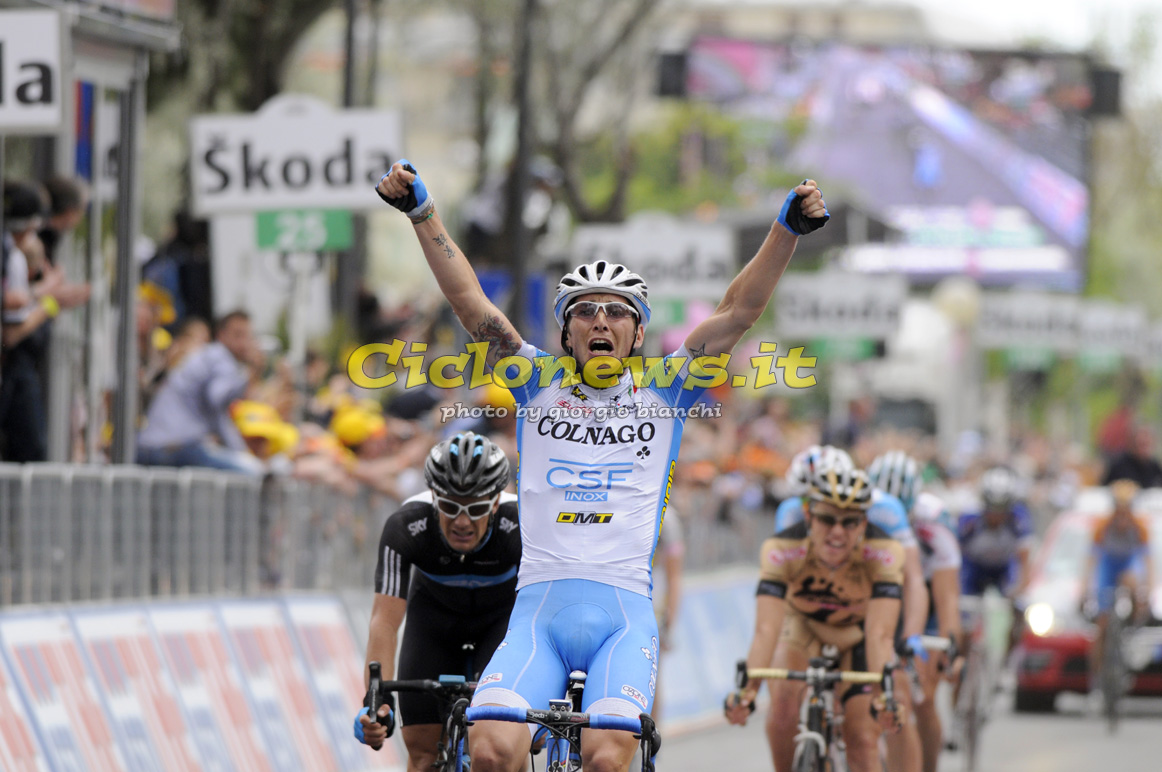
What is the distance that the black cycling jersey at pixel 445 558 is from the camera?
825cm

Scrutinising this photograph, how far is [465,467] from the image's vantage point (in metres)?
7.75

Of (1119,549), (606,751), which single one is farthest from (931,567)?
(1119,549)

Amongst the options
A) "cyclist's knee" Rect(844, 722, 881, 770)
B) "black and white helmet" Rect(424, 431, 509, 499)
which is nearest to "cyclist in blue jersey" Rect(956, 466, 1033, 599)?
"cyclist's knee" Rect(844, 722, 881, 770)

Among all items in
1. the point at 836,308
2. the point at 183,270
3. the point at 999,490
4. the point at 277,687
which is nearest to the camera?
the point at 277,687

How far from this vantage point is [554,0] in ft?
105

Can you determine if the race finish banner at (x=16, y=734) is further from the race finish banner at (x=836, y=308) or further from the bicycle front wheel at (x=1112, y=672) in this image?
the race finish banner at (x=836, y=308)

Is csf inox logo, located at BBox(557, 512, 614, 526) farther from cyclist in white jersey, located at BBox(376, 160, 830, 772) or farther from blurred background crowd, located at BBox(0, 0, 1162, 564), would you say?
blurred background crowd, located at BBox(0, 0, 1162, 564)

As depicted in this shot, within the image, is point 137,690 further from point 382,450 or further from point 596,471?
point 382,450

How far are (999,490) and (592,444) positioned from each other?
10815 millimetres

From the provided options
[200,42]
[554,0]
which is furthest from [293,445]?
[554,0]

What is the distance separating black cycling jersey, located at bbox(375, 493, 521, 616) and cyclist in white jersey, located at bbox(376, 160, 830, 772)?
3.77 ft

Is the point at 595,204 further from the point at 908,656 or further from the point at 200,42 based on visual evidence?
the point at 908,656

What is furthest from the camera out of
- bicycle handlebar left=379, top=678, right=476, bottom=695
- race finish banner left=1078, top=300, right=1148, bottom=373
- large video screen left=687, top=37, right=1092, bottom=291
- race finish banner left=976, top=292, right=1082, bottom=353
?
large video screen left=687, top=37, right=1092, bottom=291

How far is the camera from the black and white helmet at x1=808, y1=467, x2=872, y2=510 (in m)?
9.43
